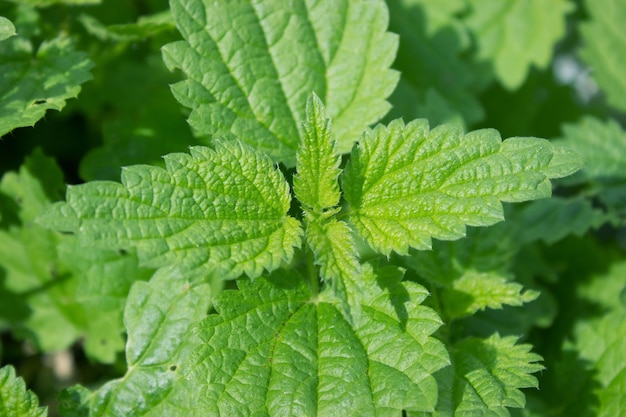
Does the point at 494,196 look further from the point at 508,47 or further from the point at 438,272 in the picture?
the point at 508,47

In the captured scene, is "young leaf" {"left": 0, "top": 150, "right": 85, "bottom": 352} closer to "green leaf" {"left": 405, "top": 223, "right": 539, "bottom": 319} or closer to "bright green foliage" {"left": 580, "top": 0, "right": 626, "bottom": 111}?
"green leaf" {"left": 405, "top": 223, "right": 539, "bottom": 319}

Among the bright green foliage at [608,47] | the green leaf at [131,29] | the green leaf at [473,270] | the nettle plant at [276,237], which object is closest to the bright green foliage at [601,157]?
the bright green foliage at [608,47]

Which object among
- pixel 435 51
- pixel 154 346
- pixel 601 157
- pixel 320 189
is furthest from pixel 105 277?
pixel 601 157

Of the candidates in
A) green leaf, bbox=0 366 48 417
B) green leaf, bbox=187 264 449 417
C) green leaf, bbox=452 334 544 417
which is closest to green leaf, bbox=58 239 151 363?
green leaf, bbox=0 366 48 417

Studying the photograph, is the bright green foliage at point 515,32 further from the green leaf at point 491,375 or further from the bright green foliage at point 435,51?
the green leaf at point 491,375

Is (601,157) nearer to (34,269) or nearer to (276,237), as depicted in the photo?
(276,237)
